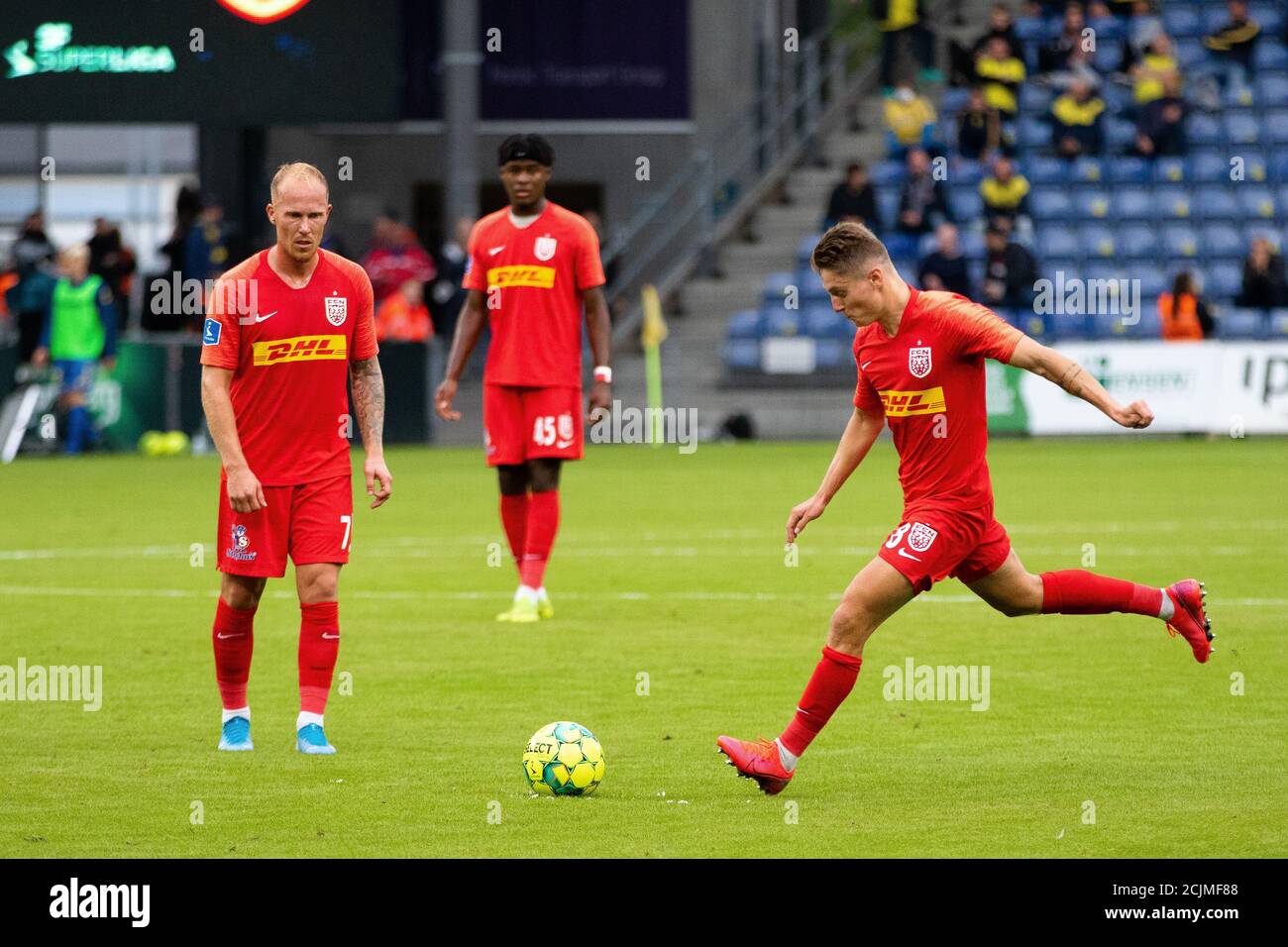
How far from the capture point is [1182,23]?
33031 mm

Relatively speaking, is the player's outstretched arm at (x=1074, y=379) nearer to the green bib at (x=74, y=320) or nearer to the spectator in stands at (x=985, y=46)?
the green bib at (x=74, y=320)

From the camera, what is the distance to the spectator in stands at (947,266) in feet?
87.1

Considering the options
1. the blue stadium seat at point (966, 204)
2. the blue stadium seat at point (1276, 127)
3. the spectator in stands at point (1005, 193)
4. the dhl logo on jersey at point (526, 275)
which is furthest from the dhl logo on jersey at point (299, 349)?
the blue stadium seat at point (1276, 127)

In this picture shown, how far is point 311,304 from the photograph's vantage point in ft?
25.9

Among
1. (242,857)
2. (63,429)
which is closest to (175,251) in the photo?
(63,429)

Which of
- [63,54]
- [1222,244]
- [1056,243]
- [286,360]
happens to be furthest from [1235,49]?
[286,360]

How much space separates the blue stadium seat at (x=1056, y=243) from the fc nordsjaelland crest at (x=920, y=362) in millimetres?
22252

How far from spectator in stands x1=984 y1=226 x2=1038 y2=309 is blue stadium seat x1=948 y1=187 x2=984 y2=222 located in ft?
7.81

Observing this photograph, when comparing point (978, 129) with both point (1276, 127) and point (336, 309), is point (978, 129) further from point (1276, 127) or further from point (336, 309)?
point (336, 309)

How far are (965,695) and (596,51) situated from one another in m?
23.2

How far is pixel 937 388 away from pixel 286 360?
7.64 feet

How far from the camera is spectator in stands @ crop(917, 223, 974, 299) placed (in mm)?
26562

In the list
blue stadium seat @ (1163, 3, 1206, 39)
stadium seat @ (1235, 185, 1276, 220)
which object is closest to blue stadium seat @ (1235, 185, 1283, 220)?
stadium seat @ (1235, 185, 1276, 220)

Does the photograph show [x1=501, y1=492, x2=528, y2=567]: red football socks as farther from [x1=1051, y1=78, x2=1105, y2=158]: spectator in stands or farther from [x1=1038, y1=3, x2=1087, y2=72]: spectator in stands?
[x1=1038, y1=3, x2=1087, y2=72]: spectator in stands
